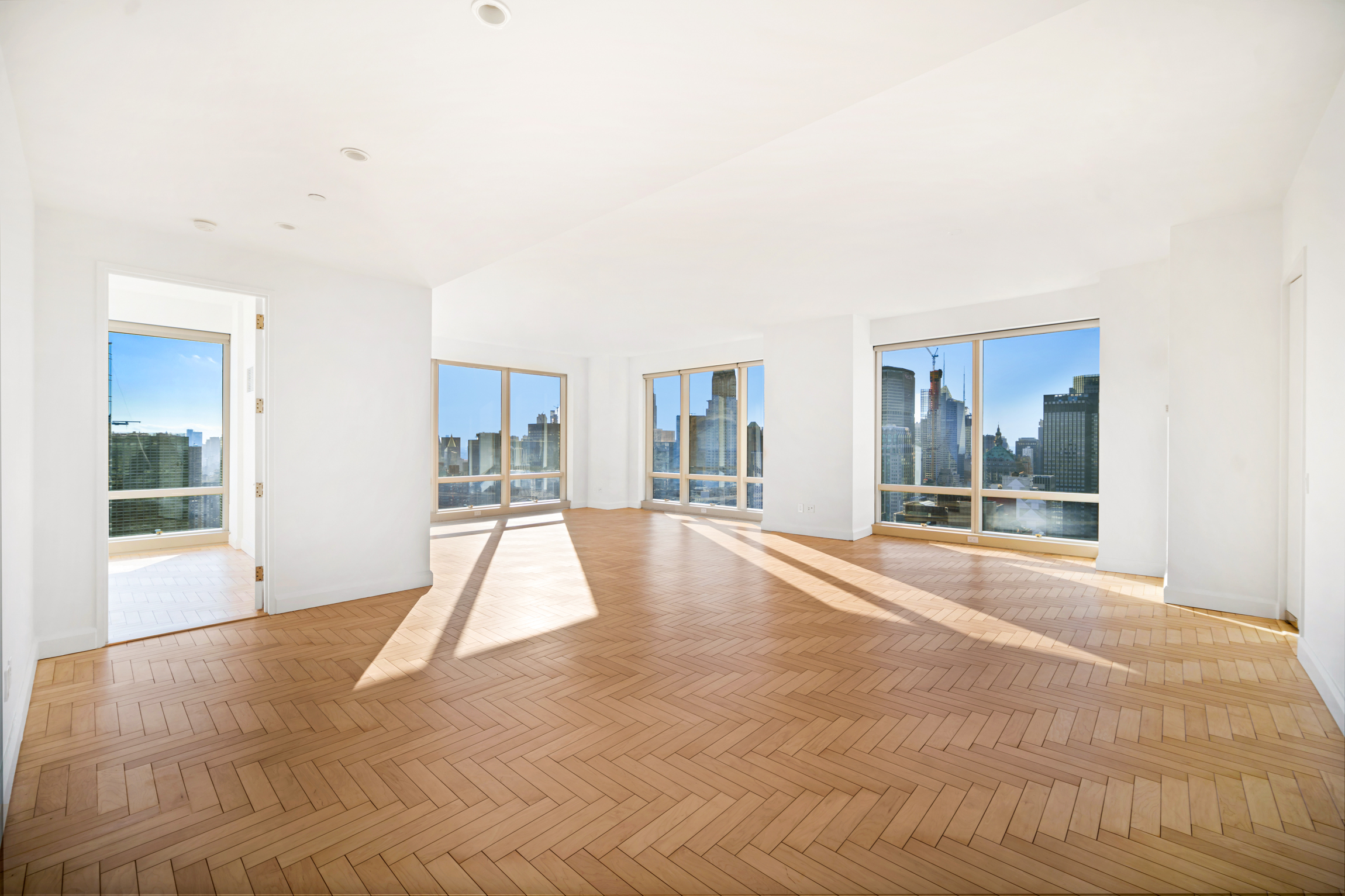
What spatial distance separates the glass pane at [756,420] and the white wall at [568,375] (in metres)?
3.42

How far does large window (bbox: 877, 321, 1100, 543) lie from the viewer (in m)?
6.85

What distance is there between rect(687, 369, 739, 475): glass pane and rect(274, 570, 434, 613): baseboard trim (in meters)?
5.93

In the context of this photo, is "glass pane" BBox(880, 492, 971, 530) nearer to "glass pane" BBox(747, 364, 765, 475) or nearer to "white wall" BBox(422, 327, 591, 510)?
"glass pane" BBox(747, 364, 765, 475)

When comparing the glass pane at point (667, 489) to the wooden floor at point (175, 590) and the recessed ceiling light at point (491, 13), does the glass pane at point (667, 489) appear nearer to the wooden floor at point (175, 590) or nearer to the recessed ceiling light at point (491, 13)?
the wooden floor at point (175, 590)

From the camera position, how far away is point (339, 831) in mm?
1982

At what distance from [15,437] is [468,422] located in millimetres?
7845

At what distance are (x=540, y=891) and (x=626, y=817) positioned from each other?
41 centimetres

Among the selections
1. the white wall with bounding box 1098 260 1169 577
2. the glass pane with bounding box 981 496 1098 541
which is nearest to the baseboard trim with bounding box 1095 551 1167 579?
the white wall with bounding box 1098 260 1169 577

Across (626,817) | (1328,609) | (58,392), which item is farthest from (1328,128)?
(58,392)

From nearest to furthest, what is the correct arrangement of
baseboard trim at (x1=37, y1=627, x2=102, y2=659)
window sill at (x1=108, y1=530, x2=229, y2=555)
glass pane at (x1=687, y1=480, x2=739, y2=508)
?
baseboard trim at (x1=37, y1=627, x2=102, y2=659) < window sill at (x1=108, y1=530, x2=229, y2=555) < glass pane at (x1=687, y1=480, x2=739, y2=508)

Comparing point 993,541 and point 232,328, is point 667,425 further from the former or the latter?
point 232,328

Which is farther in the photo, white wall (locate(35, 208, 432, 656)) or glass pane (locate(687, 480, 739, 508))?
glass pane (locate(687, 480, 739, 508))

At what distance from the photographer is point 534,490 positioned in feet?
37.0

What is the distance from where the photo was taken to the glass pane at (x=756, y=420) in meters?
10.0
